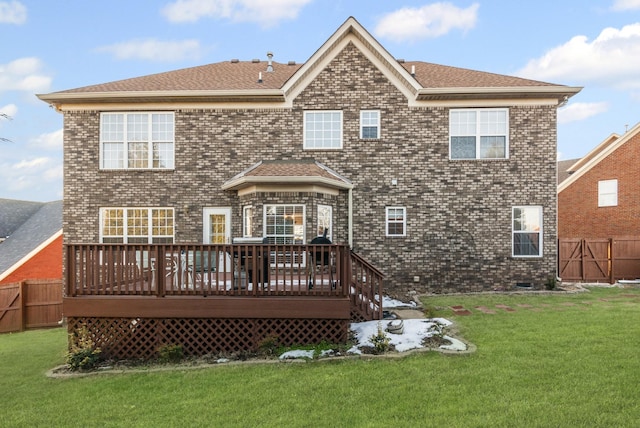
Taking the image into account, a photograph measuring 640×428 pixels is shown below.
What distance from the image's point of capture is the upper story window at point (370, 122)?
12.5m

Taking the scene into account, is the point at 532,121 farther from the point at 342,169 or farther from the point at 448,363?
the point at 448,363

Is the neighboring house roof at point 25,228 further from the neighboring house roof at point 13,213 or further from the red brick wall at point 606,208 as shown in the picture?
the red brick wall at point 606,208

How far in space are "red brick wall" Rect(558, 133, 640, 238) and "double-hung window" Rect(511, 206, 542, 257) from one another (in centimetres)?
876

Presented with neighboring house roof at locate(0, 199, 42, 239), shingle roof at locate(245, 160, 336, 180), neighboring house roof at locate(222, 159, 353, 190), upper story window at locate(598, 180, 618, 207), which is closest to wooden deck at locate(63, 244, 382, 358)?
neighboring house roof at locate(222, 159, 353, 190)

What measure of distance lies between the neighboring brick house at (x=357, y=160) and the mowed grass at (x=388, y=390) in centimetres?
539

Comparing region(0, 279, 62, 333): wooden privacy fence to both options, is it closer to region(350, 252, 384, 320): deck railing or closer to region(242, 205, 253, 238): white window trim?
region(242, 205, 253, 238): white window trim

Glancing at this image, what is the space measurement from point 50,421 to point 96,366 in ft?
6.89

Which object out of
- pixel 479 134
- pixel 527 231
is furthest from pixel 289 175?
pixel 527 231

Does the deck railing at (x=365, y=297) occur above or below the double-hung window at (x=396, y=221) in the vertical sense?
below

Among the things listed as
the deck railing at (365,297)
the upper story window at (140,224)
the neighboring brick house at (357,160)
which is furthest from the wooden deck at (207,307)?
the upper story window at (140,224)

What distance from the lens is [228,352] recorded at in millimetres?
6914

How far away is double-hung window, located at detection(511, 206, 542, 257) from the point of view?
12.4m

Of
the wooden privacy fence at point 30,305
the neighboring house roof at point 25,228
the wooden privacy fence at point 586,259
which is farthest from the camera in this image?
the neighboring house roof at point 25,228

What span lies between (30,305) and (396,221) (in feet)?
45.2
